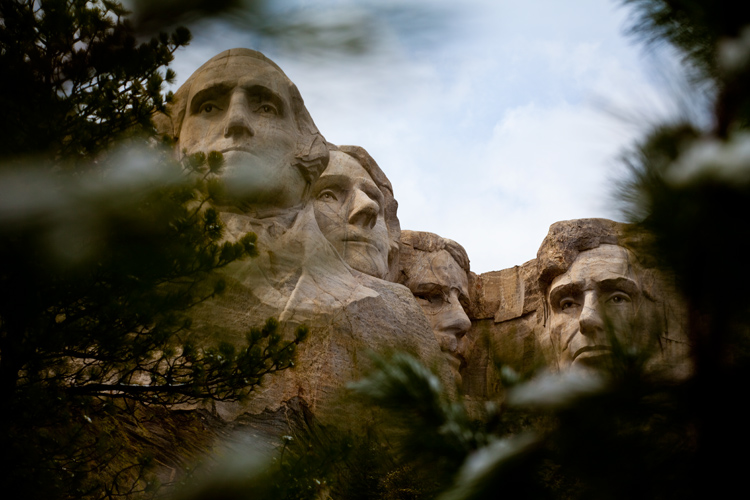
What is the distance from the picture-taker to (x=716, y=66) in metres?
2.13

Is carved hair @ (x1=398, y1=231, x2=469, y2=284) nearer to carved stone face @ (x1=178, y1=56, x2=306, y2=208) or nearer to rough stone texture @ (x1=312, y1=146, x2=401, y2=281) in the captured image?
rough stone texture @ (x1=312, y1=146, x2=401, y2=281)

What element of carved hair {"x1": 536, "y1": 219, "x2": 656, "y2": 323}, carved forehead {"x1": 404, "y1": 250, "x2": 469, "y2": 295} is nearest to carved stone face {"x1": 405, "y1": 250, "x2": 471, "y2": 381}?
carved forehead {"x1": 404, "y1": 250, "x2": 469, "y2": 295}

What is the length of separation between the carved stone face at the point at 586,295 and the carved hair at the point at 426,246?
128cm

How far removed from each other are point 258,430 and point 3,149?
3.12 m

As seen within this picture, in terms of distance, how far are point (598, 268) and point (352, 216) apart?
2363 millimetres

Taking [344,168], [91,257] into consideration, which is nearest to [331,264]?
[344,168]

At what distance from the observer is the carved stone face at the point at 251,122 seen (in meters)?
7.22

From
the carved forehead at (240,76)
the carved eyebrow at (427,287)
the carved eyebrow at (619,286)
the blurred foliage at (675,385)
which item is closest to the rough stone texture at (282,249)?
the carved forehead at (240,76)

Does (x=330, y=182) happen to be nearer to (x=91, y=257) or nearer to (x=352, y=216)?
(x=352, y=216)

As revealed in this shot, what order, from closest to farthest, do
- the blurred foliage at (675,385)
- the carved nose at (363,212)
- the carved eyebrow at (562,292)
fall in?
the blurred foliage at (675,385)
the carved nose at (363,212)
the carved eyebrow at (562,292)

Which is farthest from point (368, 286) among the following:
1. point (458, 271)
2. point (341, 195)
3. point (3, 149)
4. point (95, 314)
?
point (3, 149)

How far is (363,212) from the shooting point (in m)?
8.66

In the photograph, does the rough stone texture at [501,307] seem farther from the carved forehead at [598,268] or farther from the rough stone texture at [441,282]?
the carved forehead at [598,268]

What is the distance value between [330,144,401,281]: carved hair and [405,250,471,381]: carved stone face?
1.08 feet
